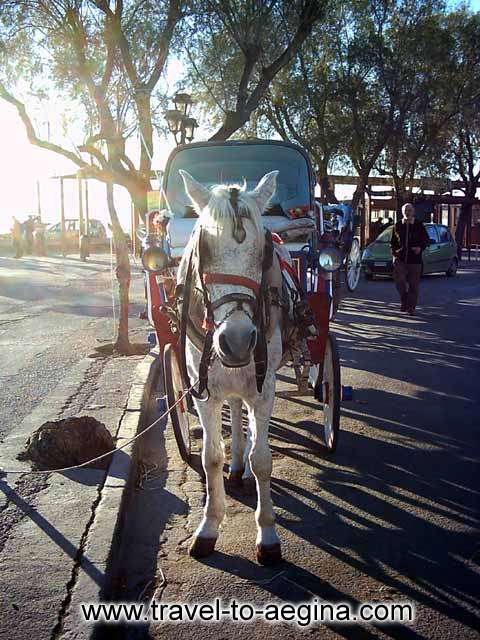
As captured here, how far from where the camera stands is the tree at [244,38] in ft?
47.8

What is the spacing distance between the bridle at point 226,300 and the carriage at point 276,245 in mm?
333

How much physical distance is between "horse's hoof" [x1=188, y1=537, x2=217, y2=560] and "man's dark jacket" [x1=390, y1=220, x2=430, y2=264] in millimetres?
10124

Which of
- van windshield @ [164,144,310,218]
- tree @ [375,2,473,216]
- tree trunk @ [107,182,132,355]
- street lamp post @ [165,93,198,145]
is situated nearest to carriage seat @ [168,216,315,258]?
van windshield @ [164,144,310,218]

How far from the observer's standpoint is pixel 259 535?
12.0 ft

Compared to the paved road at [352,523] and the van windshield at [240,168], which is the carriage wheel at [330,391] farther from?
the van windshield at [240,168]

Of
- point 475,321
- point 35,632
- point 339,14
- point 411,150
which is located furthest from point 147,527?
point 411,150

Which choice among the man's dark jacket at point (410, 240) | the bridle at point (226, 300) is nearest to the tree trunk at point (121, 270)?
the bridle at point (226, 300)

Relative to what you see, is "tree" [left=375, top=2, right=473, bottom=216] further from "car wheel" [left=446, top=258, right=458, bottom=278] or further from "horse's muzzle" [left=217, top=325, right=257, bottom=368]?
"horse's muzzle" [left=217, top=325, right=257, bottom=368]

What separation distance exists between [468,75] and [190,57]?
16119mm

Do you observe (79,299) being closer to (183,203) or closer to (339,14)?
(183,203)

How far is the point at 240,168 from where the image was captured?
6859 mm

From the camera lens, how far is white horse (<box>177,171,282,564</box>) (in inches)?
120

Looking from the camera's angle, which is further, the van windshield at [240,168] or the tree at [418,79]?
the tree at [418,79]

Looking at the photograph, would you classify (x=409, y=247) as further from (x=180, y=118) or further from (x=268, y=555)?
(x=268, y=555)
